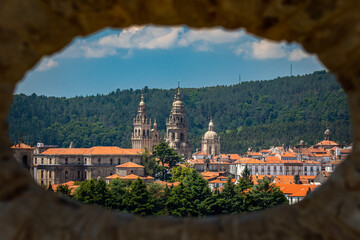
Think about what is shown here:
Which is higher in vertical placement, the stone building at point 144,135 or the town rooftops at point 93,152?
the stone building at point 144,135

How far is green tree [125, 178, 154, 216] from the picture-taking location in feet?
134

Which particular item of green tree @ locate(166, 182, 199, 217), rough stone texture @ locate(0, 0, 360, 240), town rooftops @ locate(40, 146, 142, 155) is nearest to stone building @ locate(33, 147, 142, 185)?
town rooftops @ locate(40, 146, 142, 155)

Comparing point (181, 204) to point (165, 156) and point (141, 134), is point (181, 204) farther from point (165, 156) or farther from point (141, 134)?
point (141, 134)

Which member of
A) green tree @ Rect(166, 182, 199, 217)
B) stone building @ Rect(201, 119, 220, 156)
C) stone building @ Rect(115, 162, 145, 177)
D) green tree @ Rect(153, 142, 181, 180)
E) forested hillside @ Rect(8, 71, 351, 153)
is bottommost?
green tree @ Rect(166, 182, 199, 217)

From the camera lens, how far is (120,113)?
198500 mm

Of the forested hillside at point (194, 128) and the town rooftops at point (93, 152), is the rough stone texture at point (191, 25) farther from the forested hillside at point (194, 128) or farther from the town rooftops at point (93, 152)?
the forested hillside at point (194, 128)

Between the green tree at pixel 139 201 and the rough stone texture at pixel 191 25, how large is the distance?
123 feet

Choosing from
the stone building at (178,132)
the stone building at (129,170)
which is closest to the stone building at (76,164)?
the stone building at (129,170)

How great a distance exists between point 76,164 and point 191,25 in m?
78.0

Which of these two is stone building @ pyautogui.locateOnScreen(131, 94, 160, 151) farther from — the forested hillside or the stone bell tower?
the forested hillside

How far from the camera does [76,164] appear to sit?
79562mm

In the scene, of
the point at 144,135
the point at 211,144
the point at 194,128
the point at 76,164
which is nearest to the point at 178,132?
the point at 144,135

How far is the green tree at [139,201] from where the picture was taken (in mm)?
40938

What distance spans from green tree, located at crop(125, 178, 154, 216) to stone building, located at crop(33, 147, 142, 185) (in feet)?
119
